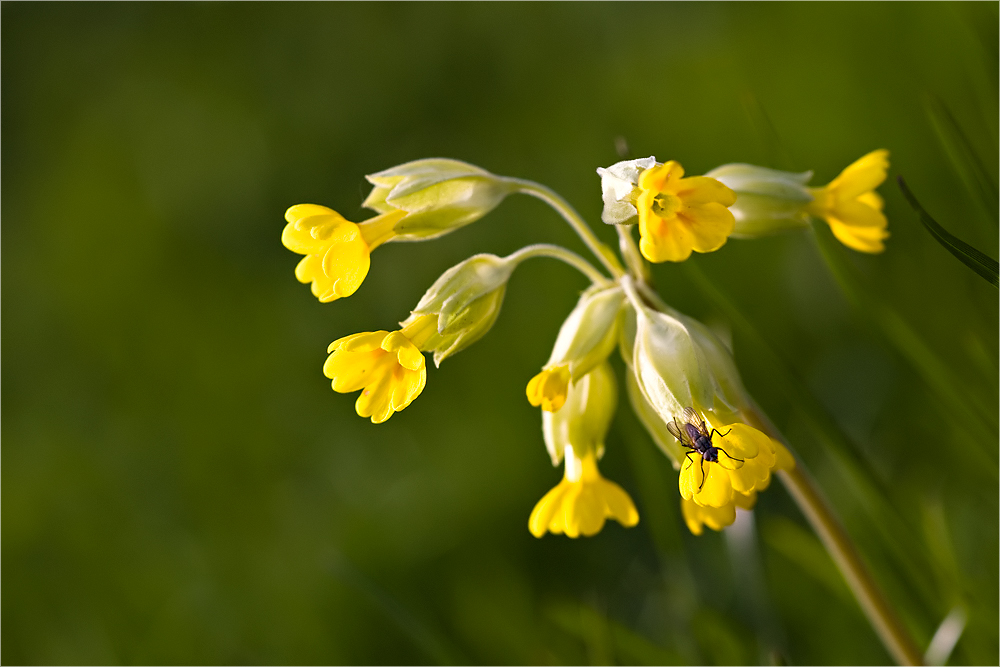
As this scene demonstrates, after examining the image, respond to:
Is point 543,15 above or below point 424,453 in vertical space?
above

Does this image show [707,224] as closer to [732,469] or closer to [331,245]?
[732,469]

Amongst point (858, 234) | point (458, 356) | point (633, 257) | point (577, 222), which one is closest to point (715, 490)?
point (633, 257)

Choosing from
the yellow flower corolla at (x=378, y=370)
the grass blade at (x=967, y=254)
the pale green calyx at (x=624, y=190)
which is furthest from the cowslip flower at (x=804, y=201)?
the yellow flower corolla at (x=378, y=370)

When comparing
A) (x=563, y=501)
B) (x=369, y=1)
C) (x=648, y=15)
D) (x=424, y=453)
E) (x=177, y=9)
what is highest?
(x=177, y=9)

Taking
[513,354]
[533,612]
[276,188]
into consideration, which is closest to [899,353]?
[533,612]

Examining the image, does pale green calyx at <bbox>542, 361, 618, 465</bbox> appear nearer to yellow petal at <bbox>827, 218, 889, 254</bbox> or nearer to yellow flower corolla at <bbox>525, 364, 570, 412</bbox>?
yellow flower corolla at <bbox>525, 364, 570, 412</bbox>

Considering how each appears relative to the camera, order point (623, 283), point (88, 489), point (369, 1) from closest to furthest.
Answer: point (623, 283), point (88, 489), point (369, 1)

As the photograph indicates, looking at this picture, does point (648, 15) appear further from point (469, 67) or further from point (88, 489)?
point (88, 489)
